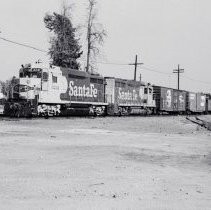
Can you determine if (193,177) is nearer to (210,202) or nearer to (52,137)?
(210,202)

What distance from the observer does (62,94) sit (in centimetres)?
2934

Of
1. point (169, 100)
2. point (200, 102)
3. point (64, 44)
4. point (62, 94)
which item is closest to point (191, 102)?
point (200, 102)

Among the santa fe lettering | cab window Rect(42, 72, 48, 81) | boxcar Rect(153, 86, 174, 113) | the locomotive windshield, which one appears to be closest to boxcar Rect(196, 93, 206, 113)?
boxcar Rect(153, 86, 174, 113)

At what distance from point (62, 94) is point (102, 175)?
20846mm

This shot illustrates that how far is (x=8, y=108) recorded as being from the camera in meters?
27.3

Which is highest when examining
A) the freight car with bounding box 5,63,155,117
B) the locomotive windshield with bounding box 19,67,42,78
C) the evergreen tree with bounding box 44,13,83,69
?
the evergreen tree with bounding box 44,13,83,69

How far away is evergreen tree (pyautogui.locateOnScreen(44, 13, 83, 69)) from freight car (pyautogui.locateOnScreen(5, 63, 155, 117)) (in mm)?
21373

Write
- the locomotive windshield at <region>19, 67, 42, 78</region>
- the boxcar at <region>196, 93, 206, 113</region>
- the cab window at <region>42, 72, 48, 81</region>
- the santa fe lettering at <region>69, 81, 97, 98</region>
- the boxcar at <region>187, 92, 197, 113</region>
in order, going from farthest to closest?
the boxcar at <region>196, 93, 206, 113</region>, the boxcar at <region>187, 92, 197, 113</region>, the santa fe lettering at <region>69, 81, 97, 98</region>, the cab window at <region>42, 72, 48, 81</region>, the locomotive windshield at <region>19, 67, 42, 78</region>

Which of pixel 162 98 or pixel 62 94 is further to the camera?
pixel 162 98

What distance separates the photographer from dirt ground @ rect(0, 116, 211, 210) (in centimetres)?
664

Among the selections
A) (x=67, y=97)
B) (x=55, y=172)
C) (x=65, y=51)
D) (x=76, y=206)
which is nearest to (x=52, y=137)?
(x=55, y=172)

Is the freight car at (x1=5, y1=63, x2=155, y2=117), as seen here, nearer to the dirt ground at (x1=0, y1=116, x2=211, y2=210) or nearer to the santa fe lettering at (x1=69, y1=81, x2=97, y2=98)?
the santa fe lettering at (x1=69, y1=81, x2=97, y2=98)

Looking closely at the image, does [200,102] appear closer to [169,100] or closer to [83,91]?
[169,100]

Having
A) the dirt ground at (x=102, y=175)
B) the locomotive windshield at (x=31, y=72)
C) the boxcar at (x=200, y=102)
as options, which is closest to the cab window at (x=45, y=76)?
the locomotive windshield at (x=31, y=72)
